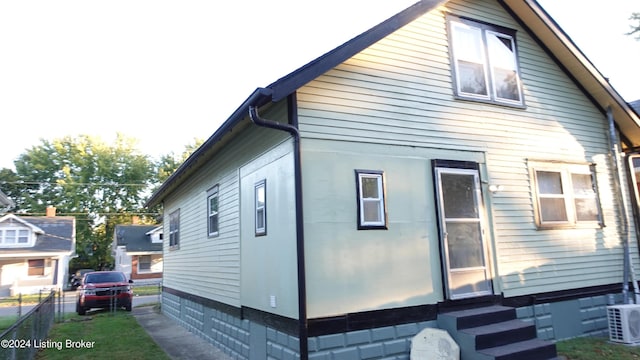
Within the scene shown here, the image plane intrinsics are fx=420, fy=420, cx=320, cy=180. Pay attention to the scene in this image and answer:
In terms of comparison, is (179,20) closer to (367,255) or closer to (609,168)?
(367,255)

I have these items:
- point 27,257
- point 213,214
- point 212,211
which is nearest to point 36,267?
point 27,257

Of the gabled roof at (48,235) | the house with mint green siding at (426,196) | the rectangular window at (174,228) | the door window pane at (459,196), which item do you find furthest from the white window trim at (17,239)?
the door window pane at (459,196)

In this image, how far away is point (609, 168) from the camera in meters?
8.70

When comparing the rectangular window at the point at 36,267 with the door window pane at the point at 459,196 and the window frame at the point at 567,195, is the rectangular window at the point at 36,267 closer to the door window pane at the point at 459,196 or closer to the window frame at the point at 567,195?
the door window pane at the point at 459,196

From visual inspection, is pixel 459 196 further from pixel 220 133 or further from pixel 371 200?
pixel 220 133

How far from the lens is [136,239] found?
119 ft

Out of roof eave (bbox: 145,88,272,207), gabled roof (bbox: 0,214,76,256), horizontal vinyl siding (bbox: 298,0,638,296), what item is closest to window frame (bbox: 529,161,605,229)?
horizontal vinyl siding (bbox: 298,0,638,296)

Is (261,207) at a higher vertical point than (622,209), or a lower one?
higher

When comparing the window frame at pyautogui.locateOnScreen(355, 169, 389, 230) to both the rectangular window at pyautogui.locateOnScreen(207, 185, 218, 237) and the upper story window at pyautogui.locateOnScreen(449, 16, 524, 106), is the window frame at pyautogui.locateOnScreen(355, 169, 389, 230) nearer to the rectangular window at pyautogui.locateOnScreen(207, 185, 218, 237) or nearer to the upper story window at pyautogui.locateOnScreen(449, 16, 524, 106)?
the upper story window at pyautogui.locateOnScreen(449, 16, 524, 106)

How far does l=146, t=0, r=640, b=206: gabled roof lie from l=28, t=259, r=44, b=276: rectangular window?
25703 millimetres

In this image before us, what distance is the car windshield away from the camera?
16297 mm

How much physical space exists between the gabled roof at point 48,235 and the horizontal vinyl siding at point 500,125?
30.7 meters

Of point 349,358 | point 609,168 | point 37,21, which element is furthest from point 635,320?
point 37,21

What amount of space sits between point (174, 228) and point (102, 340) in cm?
440
